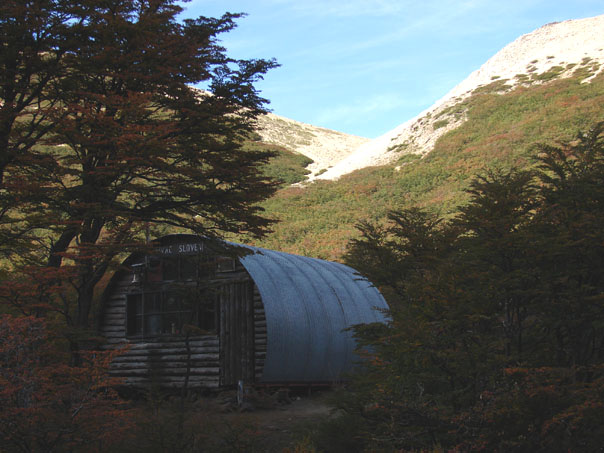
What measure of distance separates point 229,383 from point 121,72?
28.0ft

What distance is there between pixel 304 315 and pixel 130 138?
7.40m

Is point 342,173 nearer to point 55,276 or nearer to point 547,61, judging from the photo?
point 547,61

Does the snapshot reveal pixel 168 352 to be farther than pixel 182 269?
No

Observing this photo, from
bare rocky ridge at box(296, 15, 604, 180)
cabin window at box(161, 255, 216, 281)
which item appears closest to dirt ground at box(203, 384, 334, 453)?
cabin window at box(161, 255, 216, 281)

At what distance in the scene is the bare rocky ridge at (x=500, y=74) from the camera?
72.6m

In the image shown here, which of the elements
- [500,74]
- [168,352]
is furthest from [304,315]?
[500,74]

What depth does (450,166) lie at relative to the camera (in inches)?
2312

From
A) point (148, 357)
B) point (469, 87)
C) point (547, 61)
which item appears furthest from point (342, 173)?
point (148, 357)

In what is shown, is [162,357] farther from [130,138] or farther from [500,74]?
[500,74]

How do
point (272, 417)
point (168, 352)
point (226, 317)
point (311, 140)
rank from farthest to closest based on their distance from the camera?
point (311, 140) → point (168, 352) → point (226, 317) → point (272, 417)

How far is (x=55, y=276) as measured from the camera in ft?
37.6

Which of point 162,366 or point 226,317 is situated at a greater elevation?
point 226,317

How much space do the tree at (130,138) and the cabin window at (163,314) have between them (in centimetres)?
296

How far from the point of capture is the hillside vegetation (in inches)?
1956
